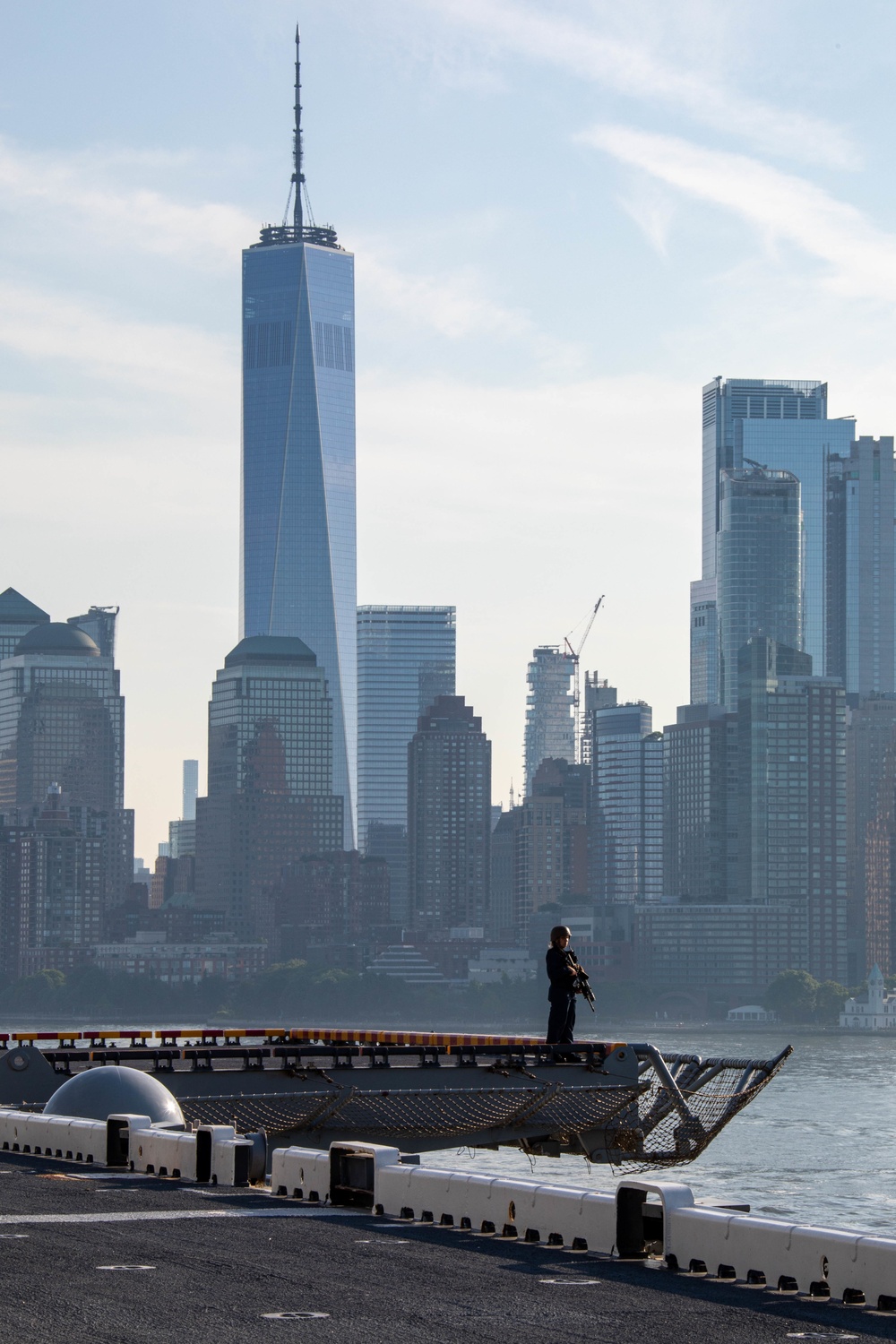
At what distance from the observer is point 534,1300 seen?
58.9 feet

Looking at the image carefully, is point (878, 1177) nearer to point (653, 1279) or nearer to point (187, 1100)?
point (187, 1100)

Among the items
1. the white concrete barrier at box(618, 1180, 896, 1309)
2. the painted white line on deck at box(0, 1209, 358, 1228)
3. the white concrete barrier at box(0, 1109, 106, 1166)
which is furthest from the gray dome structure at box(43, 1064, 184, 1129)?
the white concrete barrier at box(618, 1180, 896, 1309)

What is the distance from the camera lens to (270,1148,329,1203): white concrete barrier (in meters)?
24.5

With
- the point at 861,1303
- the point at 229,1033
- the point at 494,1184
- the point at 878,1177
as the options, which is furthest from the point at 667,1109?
the point at 878,1177

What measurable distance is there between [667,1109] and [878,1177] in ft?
249

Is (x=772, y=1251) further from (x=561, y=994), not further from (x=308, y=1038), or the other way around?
(x=308, y=1038)

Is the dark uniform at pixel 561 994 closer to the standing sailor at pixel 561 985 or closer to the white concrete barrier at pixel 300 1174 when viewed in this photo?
the standing sailor at pixel 561 985

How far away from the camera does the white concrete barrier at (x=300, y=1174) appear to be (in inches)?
966

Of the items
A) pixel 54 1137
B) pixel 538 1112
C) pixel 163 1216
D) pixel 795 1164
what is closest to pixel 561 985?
pixel 538 1112

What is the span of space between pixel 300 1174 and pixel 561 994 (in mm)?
15532

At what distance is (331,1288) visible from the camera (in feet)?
60.0

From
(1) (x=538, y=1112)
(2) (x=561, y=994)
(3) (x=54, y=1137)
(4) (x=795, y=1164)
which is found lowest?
(4) (x=795, y=1164)

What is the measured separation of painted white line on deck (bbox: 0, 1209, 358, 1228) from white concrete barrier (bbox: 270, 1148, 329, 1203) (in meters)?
0.82

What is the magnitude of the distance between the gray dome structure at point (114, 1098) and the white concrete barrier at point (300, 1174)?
6271 mm
